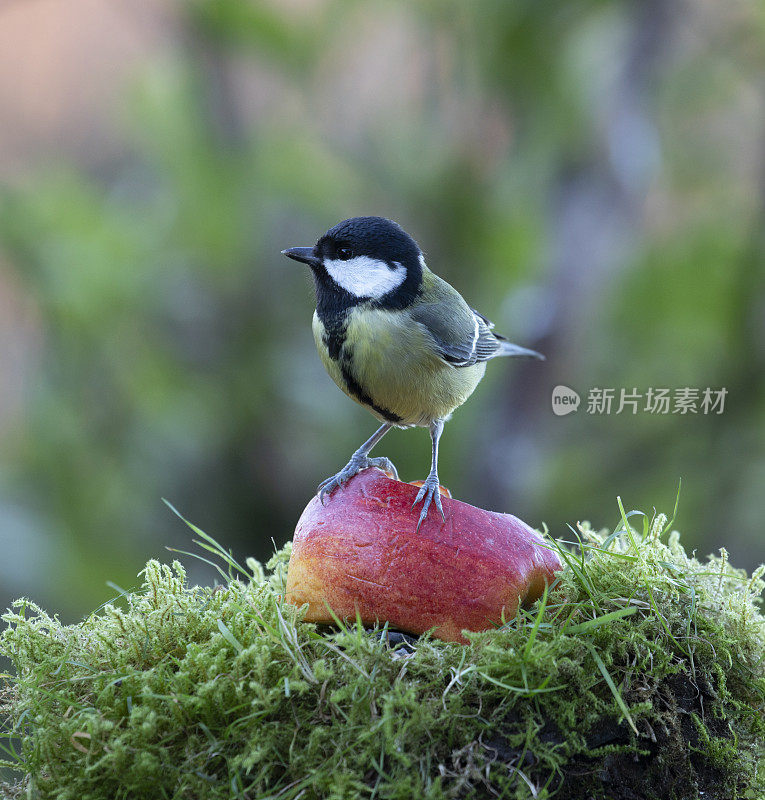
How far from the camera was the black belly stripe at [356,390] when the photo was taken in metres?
2.04

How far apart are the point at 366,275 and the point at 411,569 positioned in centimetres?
85

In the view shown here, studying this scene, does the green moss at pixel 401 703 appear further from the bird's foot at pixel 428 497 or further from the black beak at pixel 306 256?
the black beak at pixel 306 256

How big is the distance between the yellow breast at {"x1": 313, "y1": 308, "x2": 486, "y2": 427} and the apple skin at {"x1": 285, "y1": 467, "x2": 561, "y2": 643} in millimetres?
433

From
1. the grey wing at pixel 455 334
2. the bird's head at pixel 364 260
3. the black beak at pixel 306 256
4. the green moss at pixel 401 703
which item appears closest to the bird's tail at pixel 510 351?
the grey wing at pixel 455 334

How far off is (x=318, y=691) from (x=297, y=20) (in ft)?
13.8

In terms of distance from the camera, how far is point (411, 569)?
1587mm

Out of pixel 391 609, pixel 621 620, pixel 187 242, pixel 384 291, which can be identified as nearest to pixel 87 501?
pixel 187 242

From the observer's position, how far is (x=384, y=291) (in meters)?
2.11

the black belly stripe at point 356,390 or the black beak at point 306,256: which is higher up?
the black beak at point 306,256

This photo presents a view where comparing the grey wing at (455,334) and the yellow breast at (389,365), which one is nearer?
the yellow breast at (389,365)

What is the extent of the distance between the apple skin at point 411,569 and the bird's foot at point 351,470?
16 centimetres

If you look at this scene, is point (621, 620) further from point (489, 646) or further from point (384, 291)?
point (384, 291)

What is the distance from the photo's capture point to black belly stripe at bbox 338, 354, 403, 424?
6.70 ft

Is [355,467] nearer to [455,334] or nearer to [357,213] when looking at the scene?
[455,334]
